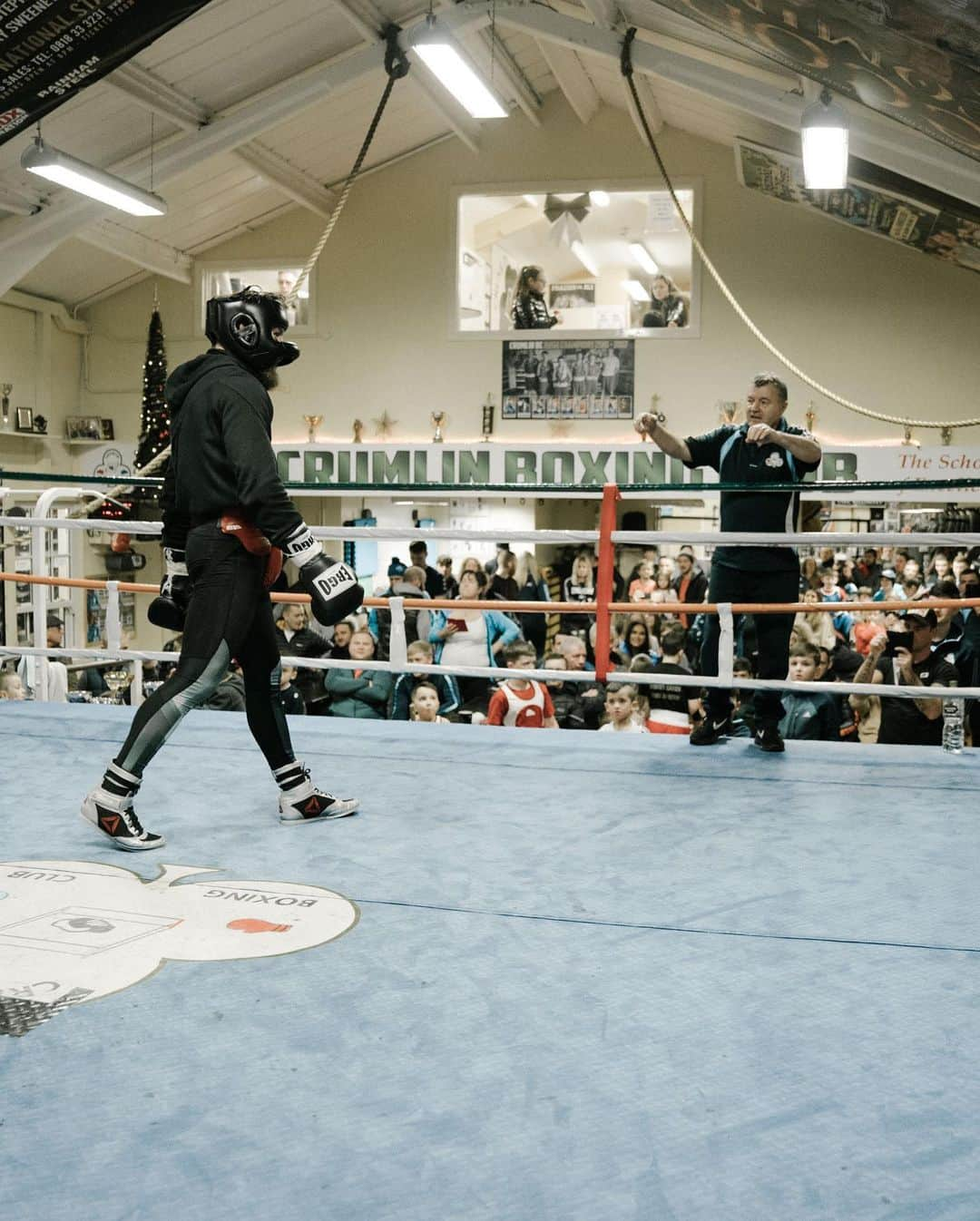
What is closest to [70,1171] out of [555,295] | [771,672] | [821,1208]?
[821,1208]

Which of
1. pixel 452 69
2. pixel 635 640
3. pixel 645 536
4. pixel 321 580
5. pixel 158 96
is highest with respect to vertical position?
pixel 158 96

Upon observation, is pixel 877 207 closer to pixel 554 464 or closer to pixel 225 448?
pixel 554 464

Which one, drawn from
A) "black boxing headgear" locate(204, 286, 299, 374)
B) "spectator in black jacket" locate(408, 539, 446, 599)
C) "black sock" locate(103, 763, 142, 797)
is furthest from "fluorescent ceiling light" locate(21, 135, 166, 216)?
"black sock" locate(103, 763, 142, 797)

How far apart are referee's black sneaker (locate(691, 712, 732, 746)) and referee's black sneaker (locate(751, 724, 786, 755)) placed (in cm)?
13

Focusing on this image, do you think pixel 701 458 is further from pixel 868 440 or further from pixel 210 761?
pixel 868 440

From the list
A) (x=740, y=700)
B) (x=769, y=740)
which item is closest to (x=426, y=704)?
(x=740, y=700)

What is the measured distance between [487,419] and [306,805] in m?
9.00

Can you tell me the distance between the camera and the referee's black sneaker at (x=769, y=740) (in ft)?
10.3

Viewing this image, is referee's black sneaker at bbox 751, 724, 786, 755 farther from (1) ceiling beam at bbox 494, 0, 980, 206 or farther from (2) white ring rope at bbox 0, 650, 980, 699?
(1) ceiling beam at bbox 494, 0, 980, 206

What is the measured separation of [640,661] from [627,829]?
222cm

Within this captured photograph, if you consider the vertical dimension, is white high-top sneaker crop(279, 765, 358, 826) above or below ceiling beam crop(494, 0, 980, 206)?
below

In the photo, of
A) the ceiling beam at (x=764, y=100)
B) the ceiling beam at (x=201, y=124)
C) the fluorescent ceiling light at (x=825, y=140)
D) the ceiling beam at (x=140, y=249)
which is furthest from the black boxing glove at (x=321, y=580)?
the ceiling beam at (x=140, y=249)

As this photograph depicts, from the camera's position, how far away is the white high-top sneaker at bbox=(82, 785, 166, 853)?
2.16m

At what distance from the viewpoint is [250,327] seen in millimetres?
2273
